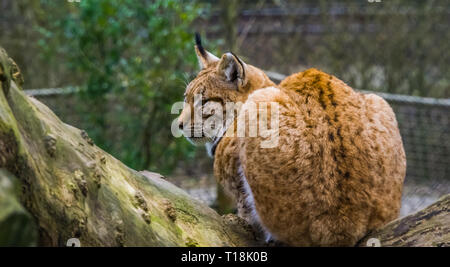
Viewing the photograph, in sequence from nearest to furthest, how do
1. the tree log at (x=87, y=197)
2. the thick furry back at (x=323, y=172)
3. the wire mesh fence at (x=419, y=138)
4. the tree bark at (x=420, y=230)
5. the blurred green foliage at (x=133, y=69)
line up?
the tree log at (x=87, y=197), the tree bark at (x=420, y=230), the thick furry back at (x=323, y=172), the blurred green foliage at (x=133, y=69), the wire mesh fence at (x=419, y=138)

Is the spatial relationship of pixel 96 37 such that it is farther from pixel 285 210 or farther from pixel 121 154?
pixel 285 210

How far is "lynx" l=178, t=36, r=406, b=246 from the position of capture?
3135 millimetres

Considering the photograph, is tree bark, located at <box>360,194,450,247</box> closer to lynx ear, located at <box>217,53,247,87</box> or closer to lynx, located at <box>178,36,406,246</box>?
lynx, located at <box>178,36,406,246</box>

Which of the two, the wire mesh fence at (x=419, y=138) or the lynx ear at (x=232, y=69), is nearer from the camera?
the lynx ear at (x=232, y=69)

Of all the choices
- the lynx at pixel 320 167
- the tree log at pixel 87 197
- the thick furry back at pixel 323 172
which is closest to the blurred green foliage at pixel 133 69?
the lynx at pixel 320 167

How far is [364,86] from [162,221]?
301 inches

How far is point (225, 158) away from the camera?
3598 mm

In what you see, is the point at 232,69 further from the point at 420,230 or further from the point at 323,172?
the point at 420,230

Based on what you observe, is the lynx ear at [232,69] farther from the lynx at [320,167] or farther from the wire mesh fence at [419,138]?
the wire mesh fence at [419,138]

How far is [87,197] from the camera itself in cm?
234

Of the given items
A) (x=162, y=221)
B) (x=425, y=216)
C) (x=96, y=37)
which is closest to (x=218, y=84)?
(x=162, y=221)

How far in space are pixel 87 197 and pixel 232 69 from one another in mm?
1870

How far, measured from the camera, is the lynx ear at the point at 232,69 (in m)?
3.84

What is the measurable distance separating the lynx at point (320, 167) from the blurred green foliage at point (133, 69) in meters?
2.52
